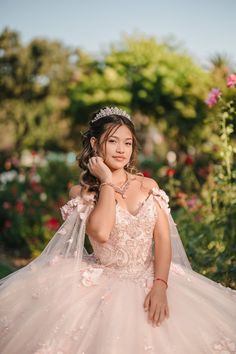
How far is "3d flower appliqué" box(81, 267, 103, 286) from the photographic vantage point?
2.87 metres

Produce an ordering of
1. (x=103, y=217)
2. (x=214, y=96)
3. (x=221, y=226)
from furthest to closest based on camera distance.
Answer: (x=214, y=96) → (x=221, y=226) → (x=103, y=217)

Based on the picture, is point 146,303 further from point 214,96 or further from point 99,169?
point 214,96

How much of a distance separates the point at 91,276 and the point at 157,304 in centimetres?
49

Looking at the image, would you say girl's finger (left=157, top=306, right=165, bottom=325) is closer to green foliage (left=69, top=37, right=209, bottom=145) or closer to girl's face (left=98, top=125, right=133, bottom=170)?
girl's face (left=98, top=125, right=133, bottom=170)

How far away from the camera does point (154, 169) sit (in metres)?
13.9

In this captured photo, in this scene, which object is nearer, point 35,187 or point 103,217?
point 103,217

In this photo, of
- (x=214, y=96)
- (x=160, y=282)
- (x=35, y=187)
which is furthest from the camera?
(x=35, y=187)

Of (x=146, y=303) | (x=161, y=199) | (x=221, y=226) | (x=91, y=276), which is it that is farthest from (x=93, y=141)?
(x=221, y=226)

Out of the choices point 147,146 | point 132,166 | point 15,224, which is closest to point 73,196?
point 132,166

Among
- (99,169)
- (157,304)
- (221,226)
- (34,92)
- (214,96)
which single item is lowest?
(157,304)

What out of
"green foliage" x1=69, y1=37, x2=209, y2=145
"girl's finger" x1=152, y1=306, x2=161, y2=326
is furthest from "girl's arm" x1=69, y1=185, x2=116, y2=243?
"green foliage" x1=69, y1=37, x2=209, y2=145

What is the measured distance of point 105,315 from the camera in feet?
8.55

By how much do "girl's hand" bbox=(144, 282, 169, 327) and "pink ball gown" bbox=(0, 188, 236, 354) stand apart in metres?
0.04

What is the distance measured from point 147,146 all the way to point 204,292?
1081 inches
